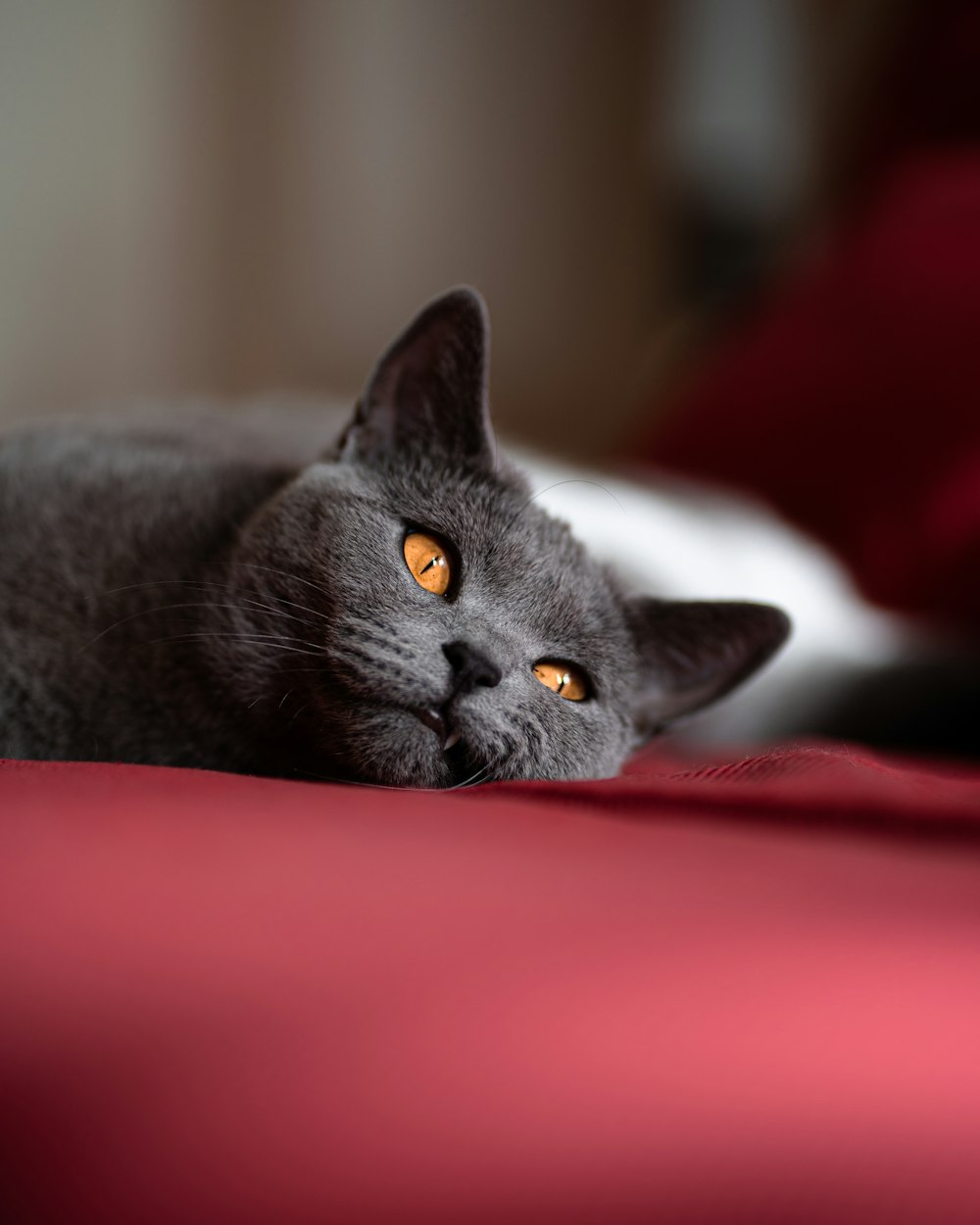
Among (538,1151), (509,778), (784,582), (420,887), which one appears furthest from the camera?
(784,582)

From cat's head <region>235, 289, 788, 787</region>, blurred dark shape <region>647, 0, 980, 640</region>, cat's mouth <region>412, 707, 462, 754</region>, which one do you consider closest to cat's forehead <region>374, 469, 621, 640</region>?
cat's head <region>235, 289, 788, 787</region>

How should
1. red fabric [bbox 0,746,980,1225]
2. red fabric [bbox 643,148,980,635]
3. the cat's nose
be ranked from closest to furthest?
red fabric [bbox 0,746,980,1225], the cat's nose, red fabric [bbox 643,148,980,635]

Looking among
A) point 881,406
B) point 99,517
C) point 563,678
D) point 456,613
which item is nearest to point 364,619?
point 456,613

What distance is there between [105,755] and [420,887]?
369 millimetres

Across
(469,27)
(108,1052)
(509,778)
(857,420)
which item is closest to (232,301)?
(469,27)

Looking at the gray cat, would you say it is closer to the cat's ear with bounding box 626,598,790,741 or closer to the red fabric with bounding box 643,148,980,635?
the cat's ear with bounding box 626,598,790,741

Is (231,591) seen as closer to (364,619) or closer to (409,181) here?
(364,619)

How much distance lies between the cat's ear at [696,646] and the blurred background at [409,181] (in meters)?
1.89

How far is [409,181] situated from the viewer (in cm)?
347

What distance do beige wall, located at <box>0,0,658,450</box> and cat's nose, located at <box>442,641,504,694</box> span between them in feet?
8.63

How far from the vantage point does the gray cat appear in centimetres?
74

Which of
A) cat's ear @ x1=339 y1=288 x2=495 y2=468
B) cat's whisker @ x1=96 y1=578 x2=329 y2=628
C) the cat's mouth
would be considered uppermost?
cat's ear @ x1=339 y1=288 x2=495 y2=468

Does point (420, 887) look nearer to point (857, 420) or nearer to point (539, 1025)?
point (539, 1025)

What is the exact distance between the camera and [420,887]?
545mm
